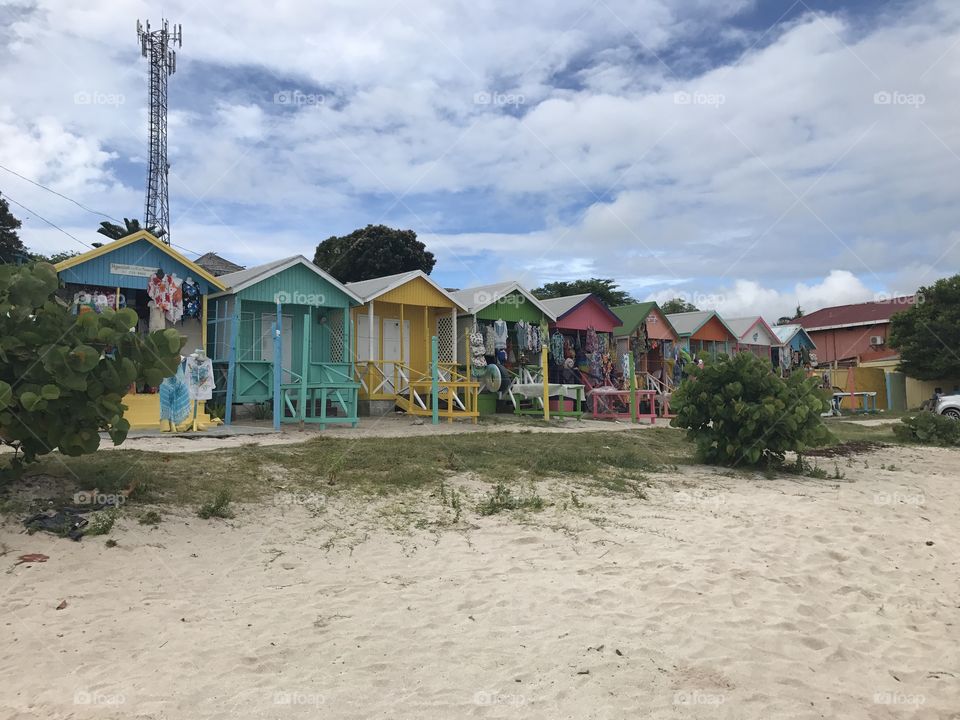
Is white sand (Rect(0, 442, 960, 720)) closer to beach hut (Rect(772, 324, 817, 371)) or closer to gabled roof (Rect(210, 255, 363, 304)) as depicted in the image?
gabled roof (Rect(210, 255, 363, 304))

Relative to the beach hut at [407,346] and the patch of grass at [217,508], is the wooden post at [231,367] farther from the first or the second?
the patch of grass at [217,508]

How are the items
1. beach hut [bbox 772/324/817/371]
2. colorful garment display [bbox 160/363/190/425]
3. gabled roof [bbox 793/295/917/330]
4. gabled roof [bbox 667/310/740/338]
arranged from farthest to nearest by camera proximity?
gabled roof [bbox 793/295/917/330] < beach hut [bbox 772/324/817/371] < gabled roof [bbox 667/310/740/338] < colorful garment display [bbox 160/363/190/425]

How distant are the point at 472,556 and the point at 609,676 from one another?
6.95ft

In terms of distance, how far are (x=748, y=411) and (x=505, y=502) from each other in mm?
4740

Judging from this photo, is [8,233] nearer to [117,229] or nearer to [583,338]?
[117,229]

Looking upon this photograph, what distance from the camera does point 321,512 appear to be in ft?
22.2

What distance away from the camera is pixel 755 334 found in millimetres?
28859

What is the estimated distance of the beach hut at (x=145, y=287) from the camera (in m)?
12.7

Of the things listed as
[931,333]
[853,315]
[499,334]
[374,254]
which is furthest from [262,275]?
[853,315]

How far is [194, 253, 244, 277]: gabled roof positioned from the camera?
23033 mm

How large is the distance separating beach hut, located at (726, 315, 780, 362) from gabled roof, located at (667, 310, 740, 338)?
520 millimetres

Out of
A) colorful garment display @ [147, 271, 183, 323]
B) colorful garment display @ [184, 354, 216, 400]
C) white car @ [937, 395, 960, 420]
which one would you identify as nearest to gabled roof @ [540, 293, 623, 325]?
white car @ [937, 395, 960, 420]

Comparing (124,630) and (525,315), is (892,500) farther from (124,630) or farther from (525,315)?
(525,315)

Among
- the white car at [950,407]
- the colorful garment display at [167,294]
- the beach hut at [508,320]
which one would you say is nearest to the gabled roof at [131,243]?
the colorful garment display at [167,294]
